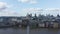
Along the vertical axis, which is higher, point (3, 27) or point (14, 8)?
point (14, 8)

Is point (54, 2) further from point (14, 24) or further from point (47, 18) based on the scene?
point (14, 24)

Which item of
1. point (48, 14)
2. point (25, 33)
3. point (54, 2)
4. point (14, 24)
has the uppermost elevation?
point (54, 2)

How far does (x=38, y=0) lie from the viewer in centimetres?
274

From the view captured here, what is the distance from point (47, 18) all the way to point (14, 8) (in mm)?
787

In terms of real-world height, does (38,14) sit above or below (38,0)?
below

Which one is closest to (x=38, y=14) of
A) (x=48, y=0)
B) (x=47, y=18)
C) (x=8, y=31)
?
(x=47, y=18)

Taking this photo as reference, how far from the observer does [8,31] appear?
2.65 metres

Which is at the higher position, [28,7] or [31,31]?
[28,7]

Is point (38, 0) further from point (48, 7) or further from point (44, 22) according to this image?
point (44, 22)

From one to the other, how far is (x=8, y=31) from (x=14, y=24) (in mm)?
203

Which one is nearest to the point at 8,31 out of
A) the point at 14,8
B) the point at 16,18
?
the point at 16,18

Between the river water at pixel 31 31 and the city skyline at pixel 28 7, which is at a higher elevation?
the city skyline at pixel 28 7

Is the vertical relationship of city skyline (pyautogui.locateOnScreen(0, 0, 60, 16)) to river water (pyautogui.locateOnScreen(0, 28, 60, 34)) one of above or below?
above

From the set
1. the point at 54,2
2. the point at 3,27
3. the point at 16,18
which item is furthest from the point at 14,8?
the point at 54,2
